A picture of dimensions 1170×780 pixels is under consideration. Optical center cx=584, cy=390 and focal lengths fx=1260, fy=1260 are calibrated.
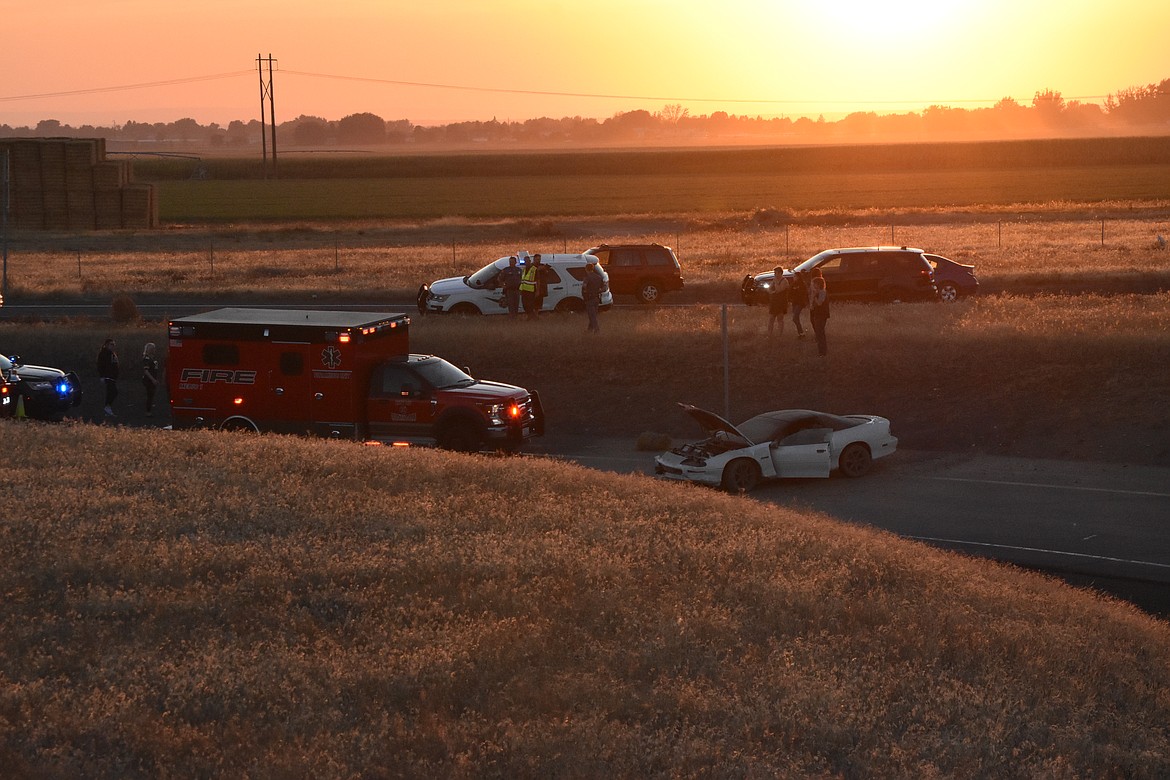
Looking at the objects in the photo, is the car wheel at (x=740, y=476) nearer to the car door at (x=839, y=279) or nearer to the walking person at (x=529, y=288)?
the walking person at (x=529, y=288)

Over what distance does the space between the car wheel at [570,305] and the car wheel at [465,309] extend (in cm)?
202

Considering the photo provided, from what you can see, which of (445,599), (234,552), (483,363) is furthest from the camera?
(483,363)

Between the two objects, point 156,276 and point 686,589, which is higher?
point 156,276

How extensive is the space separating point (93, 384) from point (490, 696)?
21.0 metres

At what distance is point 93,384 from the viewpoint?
27.5m

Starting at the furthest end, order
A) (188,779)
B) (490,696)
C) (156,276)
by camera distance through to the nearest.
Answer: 1. (156,276)
2. (490,696)
3. (188,779)

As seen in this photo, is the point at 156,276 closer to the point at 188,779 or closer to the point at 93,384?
the point at 93,384

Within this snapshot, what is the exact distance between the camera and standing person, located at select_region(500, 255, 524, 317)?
30.1 m

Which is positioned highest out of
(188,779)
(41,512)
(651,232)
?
(651,232)

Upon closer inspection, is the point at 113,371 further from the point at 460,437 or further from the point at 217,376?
the point at 460,437

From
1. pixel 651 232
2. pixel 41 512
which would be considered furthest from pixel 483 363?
pixel 651 232

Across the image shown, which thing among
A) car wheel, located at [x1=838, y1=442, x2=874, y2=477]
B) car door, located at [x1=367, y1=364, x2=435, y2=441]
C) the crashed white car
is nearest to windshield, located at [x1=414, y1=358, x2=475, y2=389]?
car door, located at [x1=367, y1=364, x2=435, y2=441]

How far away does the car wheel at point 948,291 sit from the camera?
33344 mm

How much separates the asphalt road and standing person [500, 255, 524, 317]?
874cm
